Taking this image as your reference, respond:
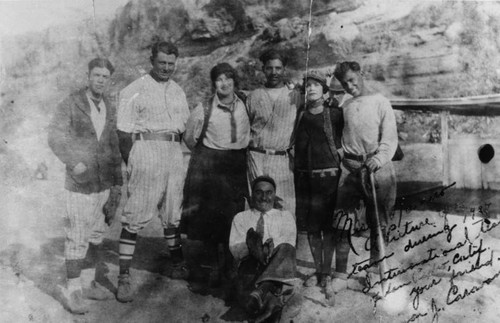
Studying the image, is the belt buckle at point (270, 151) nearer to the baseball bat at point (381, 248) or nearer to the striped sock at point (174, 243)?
the baseball bat at point (381, 248)

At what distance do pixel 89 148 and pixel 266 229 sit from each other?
1589mm

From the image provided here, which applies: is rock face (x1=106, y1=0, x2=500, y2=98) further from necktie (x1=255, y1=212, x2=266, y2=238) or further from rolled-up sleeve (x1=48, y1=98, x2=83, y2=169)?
necktie (x1=255, y1=212, x2=266, y2=238)

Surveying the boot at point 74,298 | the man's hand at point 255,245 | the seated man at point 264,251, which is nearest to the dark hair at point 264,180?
the seated man at point 264,251

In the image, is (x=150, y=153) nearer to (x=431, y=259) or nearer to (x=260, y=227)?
(x=260, y=227)

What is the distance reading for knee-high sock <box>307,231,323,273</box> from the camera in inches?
169

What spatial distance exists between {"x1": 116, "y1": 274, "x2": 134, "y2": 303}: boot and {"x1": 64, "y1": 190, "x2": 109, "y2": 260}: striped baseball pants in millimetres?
362

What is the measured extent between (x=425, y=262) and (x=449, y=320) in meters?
0.49

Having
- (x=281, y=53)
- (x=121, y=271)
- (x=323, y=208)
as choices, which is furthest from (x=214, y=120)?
(x=121, y=271)

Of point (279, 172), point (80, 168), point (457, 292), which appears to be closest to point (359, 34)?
point (279, 172)

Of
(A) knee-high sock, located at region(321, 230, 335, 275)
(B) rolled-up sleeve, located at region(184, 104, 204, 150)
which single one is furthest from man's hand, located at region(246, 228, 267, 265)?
(B) rolled-up sleeve, located at region(184, 104, 204, 150)

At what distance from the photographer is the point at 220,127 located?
430 cm

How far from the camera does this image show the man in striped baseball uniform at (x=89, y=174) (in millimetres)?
4312

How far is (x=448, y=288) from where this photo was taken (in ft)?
14.0

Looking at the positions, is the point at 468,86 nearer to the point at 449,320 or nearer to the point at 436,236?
the point at 436,236
